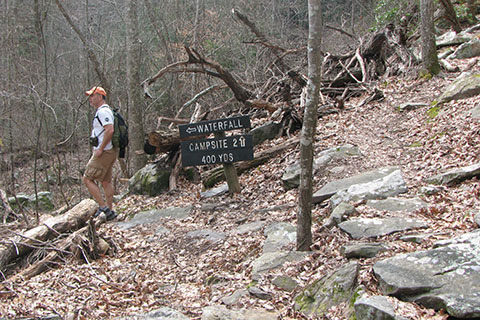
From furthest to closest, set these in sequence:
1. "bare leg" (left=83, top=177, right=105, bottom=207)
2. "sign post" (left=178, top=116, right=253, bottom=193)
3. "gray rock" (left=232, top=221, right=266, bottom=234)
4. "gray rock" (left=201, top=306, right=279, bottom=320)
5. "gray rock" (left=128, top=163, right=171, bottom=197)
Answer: "gray rock" (left=128, top=163, right=171, bottom=197) → "bare leg" (left=83, top=177, right=105, bottom=207) → "sign post" (left=178, top=116, right=253, bottom=193) → "gray rock" (left=232, top=221, right=266, bottom=234) → "gray rock" (left=201, top=306, right=279, bottom=320)

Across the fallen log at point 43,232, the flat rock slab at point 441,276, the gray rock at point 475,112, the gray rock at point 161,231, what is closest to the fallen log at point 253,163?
the gray rock at point 161,231

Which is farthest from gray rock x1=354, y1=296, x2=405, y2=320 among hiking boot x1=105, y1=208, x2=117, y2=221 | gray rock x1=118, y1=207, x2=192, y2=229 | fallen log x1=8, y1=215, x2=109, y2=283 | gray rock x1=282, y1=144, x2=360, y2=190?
hiking boot x1=105, y1=208, x2=117, y2=221

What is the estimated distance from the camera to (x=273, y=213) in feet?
21.0

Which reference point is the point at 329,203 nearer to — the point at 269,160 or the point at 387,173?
the point at 387,173

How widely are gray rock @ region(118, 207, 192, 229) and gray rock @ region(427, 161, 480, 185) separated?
13.1 feet

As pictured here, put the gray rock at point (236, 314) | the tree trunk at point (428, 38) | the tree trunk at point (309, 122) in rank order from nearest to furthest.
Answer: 1. the gray rock at point (236, 314)
2. the tree trunk at point (309, 122)
3. the tree trunk at point (428, 38)

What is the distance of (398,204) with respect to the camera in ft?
16.4

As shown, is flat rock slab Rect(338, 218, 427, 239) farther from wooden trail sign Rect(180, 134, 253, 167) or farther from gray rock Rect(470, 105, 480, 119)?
gray rock Rect(470, 105, 480, 119)

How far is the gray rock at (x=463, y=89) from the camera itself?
25.4 feet

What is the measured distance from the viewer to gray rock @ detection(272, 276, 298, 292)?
13.4ft

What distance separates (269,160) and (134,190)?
2938mm

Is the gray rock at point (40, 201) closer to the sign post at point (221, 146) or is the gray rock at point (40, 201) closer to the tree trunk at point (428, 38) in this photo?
the sign post at point (221, 146)

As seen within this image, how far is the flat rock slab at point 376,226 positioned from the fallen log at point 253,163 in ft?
12.2

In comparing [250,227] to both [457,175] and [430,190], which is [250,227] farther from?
[457,175]
